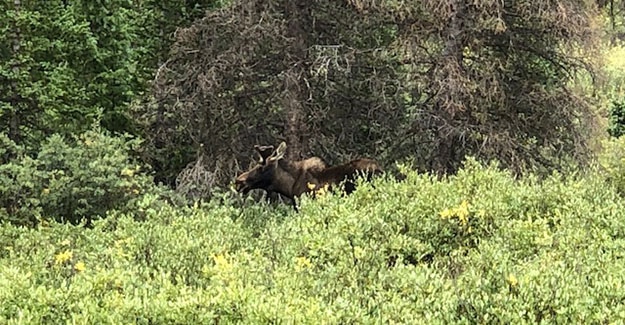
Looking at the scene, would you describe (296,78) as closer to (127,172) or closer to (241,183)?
(241,183)

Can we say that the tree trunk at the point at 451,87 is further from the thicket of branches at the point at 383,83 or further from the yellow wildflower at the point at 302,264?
the yellow wildflower at the point at 302,264

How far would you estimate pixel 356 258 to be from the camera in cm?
469

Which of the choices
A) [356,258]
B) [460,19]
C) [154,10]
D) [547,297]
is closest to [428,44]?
[460,19]

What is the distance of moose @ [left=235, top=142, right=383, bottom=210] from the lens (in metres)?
9.88

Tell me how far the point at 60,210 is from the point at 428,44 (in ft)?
20.3

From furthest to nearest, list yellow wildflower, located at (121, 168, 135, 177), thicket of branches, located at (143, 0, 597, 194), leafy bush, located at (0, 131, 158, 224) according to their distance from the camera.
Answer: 1. thicket of branches, located at (143, 0, 597, 194)
2. yellow wildflower, located at (121, 168, 135, 177)
3. leafy bush, located at (0, 131, 158, 224)

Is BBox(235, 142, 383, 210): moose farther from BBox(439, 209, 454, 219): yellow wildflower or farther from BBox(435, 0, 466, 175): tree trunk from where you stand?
BBox(439, 209, 454, 219): yellow wildflower

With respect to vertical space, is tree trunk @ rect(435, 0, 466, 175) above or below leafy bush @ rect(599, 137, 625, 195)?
above

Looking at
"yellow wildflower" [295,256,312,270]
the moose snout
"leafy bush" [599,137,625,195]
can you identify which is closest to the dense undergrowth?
"yellow wildflower" [295,256,312,270]

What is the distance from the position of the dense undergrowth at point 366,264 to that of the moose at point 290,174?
2.68 metres

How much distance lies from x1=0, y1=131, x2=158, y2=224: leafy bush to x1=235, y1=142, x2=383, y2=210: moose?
1.84m

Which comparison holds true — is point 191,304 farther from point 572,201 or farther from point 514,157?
point 514,157

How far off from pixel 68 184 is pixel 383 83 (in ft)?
16.9

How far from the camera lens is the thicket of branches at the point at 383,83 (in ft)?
37.7
